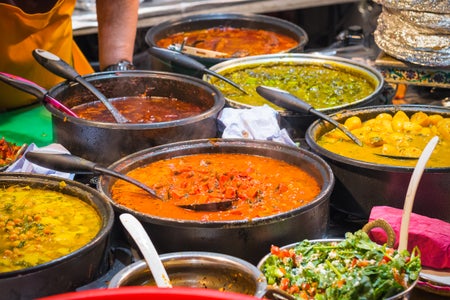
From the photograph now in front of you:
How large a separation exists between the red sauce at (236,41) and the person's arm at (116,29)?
0.57 metres

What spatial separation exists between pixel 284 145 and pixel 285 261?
0.79 meters

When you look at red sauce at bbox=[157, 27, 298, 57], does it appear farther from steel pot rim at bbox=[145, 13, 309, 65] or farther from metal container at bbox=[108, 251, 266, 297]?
metal container at bbox=[108, 251, 266, 297]

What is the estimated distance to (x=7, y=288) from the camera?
71.2 inches

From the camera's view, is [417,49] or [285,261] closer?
[285,261]

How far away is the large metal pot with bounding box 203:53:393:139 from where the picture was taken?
2986mm

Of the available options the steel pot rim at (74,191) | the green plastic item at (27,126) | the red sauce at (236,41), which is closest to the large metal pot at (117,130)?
the green plastic item at (27,126)

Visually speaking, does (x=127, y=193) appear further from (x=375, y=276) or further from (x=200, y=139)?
(x=375, y=276)

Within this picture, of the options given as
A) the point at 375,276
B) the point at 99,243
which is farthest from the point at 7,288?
the point at 375,276

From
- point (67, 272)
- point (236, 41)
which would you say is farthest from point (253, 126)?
point (236, 41)

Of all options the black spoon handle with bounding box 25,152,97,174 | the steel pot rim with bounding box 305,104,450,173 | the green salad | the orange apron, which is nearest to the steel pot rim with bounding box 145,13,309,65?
the orange apron

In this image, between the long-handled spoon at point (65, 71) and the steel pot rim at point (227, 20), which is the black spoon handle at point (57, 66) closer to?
the long-handled spoon at point (65, 71)

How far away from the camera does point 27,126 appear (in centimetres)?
337

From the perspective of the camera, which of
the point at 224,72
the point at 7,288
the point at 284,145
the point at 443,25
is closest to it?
the point at 7,288

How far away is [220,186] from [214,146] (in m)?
0.35
